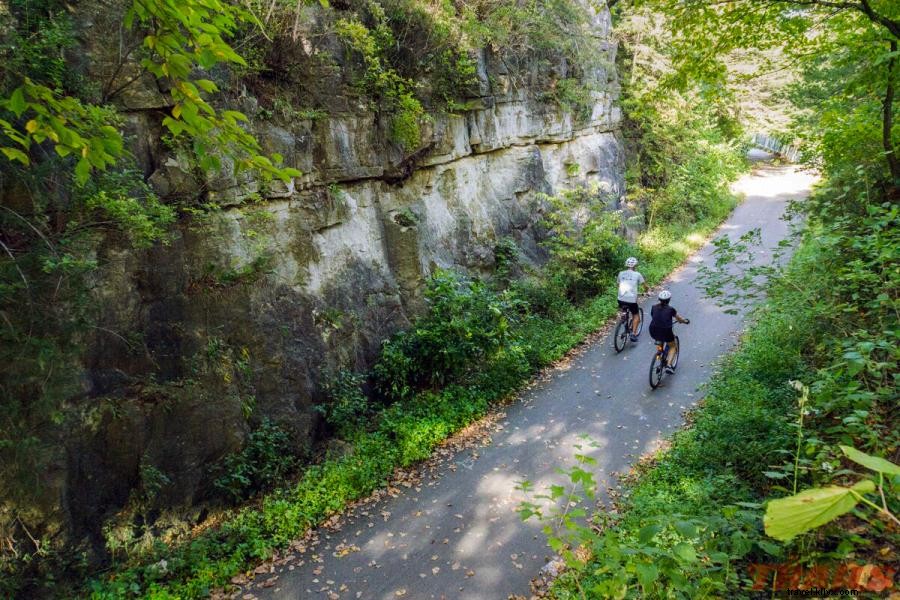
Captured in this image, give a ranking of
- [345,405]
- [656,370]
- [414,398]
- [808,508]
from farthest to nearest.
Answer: [656,370]
[414,398]
[345,405]
[808,508]

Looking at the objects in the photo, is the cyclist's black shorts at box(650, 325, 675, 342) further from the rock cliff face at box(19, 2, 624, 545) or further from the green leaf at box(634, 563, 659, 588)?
the green leaf at box(634, 563, 659, 588)

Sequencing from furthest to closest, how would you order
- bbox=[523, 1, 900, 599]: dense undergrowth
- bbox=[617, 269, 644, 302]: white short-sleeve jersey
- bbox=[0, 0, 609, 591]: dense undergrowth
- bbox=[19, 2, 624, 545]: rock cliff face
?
bbox=[617, 269, 644, 302]: white short-sleeve jersey, bbox=[19, 2, 624, 545]: rock cliff face, bbox=[523, 1, 900, 599]: dense undergrowth, bbox=[0, 0, 609, 591]: dense undergrowth

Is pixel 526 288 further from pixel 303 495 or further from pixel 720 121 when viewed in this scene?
pixel 720 121

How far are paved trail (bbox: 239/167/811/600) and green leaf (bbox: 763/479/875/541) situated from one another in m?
4.76

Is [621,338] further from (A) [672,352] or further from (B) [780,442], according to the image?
(B) [780,442]

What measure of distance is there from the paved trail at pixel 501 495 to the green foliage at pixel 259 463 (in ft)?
4.55

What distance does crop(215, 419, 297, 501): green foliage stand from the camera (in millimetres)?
6941

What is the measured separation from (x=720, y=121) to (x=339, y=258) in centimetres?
2689

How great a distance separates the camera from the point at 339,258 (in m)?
9.41

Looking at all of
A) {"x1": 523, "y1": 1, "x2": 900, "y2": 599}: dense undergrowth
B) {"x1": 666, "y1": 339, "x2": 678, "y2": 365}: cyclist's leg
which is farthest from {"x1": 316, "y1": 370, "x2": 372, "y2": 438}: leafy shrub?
{"x1": 666, "y1": 339, "x2": 678, "y2": 365}: cyclist's leg

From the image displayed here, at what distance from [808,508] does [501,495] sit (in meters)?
6.18

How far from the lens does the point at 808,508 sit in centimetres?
126

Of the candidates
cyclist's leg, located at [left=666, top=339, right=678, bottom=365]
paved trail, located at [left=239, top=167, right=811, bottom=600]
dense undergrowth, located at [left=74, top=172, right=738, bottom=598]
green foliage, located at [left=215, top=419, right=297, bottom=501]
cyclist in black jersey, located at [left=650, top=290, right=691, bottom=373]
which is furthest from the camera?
cyclist's leg, located at [left=666, top=339, right=678, bottom=365]

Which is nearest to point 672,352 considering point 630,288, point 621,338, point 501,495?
point 621,338
